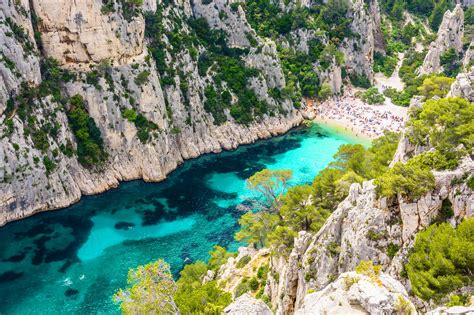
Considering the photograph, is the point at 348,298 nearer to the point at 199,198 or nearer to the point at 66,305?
the point at 66,305

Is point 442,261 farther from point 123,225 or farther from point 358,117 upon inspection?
point 358,117

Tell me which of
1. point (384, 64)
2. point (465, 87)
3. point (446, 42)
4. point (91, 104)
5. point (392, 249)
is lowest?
point (384, 64)

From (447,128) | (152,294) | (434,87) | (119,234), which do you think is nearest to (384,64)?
(434,87)

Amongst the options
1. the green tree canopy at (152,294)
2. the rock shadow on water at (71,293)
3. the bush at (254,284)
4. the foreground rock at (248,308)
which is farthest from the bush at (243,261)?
the foreground rock at (248,308)

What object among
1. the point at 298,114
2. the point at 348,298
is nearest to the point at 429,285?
the point at 348,298

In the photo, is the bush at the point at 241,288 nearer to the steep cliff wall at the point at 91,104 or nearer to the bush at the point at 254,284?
the bush at the point at 254,284

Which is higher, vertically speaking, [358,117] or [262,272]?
[262,272]

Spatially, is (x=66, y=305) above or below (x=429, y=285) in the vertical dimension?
below

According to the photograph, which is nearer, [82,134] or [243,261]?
[243,261]
